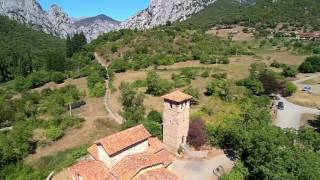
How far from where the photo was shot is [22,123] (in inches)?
→ 1700

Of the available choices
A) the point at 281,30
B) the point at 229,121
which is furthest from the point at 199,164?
the point at 281,30

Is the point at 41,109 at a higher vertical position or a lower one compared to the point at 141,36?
lower

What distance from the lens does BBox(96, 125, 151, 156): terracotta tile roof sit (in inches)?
976

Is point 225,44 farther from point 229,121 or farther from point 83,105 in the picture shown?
point 229,121

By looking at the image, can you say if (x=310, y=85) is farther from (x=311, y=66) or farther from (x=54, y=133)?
(x=54, y=133)

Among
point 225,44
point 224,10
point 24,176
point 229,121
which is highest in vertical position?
point 224,10

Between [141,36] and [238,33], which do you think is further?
[238,33]

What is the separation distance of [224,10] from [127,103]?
15069cm

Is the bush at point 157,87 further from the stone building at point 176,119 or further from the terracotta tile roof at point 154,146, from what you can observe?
the terracotta tile roof at point 154,146

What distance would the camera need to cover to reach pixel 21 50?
12069 cm

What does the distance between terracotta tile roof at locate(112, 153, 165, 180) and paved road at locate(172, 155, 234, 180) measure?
4.25m

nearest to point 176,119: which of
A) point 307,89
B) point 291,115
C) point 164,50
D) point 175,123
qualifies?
point 175,123

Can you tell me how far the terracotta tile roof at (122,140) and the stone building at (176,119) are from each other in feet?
15.9

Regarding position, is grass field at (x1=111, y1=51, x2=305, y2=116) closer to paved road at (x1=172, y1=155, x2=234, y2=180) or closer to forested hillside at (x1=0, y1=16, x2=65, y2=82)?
paved road at (x1=172, y1=155, x2=234, y2=180)
